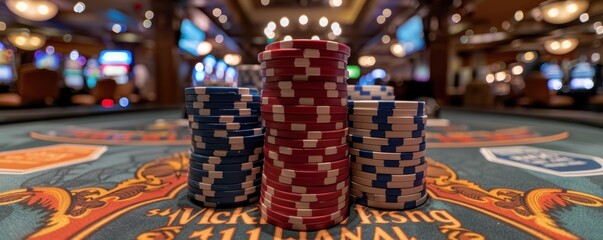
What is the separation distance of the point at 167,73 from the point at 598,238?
896 centimetres

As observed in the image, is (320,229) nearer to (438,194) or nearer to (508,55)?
(438,194)

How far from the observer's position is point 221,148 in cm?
154

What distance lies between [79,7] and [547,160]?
12.6 meters

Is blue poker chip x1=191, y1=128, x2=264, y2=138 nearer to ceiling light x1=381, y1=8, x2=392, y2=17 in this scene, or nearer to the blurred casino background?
the blurred casino background

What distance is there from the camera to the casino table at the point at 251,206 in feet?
4.14

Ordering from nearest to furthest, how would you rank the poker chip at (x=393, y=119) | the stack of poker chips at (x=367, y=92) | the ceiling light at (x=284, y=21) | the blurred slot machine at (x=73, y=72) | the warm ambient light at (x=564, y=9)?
the poker chip at (x=393, y=119), the stack of poker chips at (x=367, y=92), the warm ambient light at (x=564, y=9), the ceiling light at (x=284, y=21), the blurred slot machine at (x=73, y=72)

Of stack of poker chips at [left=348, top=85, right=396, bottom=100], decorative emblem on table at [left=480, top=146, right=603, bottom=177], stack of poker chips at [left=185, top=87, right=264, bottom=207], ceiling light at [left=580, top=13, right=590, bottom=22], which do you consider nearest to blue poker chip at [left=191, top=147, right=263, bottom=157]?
stack of poker chips at [left=185, top=87, right=264, bottom=207]

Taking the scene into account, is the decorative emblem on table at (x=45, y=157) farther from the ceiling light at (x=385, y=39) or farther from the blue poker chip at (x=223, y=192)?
the ceiling light at (x=385, y=39)

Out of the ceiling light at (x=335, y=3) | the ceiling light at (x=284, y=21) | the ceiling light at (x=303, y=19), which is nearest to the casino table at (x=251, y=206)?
the ceiling light at (x=335, y=3)

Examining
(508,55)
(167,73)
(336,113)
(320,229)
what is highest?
(508,55)

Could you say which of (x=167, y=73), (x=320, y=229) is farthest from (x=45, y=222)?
(x=167, y=73)

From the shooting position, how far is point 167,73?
8461mm

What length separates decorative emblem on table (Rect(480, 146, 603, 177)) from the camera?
6.99ft

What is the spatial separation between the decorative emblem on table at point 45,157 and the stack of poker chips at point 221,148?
1.40m
